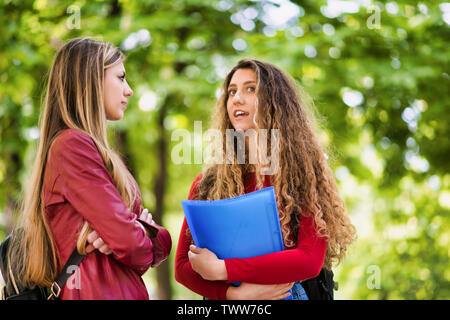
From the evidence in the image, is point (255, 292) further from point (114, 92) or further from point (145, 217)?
point (114, 92)

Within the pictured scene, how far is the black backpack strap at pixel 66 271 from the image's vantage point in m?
1.78

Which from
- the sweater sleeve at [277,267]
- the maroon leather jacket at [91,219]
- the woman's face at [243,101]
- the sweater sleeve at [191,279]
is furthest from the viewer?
the woman's face at [243,101]

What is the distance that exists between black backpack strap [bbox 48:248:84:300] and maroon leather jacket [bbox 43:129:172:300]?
0.02 metres

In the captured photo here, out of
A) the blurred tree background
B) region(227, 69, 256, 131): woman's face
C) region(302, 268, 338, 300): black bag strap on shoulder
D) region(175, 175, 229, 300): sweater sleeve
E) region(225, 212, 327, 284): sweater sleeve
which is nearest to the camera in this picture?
region(225, 212, 327, 284): sweater sleeve

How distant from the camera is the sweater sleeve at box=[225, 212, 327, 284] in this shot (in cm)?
190

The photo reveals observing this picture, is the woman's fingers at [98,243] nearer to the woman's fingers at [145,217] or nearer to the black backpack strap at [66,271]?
the black backpack strap at [66,271]

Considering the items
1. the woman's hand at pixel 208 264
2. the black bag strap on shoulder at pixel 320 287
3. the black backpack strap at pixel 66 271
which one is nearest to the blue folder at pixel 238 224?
the woman's hand at pixel 208 264

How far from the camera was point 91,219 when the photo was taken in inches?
70.2

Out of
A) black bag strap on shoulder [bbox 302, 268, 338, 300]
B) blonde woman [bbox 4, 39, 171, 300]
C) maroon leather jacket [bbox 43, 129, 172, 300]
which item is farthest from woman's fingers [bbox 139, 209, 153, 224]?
black bag strap on shoulder [bbox 302, 268, 338, 300]

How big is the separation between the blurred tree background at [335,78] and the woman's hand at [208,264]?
2.61 meters

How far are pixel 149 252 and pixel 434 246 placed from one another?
5178mm

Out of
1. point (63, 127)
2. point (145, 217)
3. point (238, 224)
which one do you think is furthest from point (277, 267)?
point (63, 127)

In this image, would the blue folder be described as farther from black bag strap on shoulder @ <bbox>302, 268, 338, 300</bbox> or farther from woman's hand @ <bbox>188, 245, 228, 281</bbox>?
black bag strap on shoulder @ <bbox>302, 268, 338, 300</bbox>

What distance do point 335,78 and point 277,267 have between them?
3.54m
